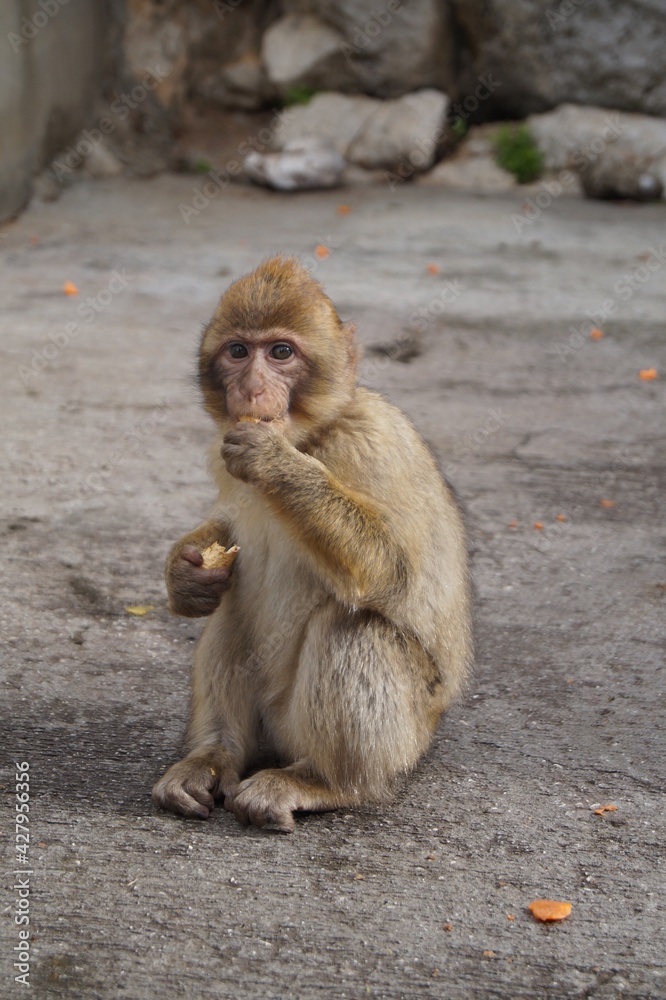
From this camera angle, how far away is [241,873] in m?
2.78

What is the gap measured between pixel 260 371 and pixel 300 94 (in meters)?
9.88

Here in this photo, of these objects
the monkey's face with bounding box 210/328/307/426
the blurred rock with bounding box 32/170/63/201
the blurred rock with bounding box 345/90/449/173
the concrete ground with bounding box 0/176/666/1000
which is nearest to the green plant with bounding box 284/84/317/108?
the blurred rock with bounding box 345/90/449/173

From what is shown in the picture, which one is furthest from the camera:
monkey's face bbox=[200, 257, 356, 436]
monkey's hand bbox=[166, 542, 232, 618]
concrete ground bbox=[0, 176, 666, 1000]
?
monkey's hand bbox=[166, 542, 232, 618]

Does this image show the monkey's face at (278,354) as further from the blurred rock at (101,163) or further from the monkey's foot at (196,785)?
the blurred rock at (101,163)

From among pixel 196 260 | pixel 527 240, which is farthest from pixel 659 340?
pixel 196 260

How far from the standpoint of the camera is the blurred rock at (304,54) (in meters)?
11.8

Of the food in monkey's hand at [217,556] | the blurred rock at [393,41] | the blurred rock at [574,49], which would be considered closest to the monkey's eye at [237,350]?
the food in monkey's hand at [217,556]

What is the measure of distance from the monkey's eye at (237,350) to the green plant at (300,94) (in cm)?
975

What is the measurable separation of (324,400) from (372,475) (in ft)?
0.78

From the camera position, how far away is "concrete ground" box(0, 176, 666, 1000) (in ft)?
8.42

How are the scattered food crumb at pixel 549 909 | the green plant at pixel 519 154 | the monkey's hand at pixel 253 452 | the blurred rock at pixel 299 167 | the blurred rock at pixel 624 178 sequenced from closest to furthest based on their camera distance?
the scattered food crumb at pixel 549 909 → the monkey's hand at pixel 253 452 → the blurred rock at pixel 624 178 → the blurred rock at pixel 299 167 → the green plant at pixel 519 154

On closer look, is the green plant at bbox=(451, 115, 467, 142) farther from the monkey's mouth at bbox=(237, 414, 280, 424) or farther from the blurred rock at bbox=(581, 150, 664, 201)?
the monkey's mouth at bbox=(237, 414, 280, 424)

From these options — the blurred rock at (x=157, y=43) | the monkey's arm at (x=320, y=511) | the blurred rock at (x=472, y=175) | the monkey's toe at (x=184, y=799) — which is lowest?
the monkey's toe at (x=184, y=799)

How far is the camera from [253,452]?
2834 mm
